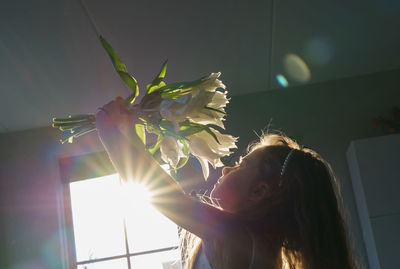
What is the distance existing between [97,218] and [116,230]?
0.18m

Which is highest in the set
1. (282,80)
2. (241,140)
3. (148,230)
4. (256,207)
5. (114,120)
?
(282,80)

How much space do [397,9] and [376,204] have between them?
1.14m

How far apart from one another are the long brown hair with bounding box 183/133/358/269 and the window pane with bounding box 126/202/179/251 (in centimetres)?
182

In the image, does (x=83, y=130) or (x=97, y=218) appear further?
(x=97, y=218)

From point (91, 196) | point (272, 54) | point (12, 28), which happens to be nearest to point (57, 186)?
point (91, 196)

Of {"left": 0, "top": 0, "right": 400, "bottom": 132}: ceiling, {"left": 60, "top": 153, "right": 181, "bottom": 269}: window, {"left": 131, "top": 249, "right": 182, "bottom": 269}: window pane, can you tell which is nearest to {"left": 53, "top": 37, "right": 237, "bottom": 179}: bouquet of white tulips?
{"left": 0, "top": 0, "right": 400, "bottom": 132}: ceiling

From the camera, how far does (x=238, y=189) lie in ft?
4.32

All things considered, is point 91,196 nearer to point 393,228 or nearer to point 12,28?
point 12,28

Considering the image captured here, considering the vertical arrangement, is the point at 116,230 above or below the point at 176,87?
below

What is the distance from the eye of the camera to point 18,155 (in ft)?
10.8

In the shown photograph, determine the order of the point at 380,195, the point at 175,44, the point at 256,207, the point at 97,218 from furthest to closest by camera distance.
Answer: the point at 97,218
the point at 380,195
the point at 175,44
the point at 256,207

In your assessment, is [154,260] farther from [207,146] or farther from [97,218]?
[207,146]

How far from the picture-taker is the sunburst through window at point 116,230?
3088 mm

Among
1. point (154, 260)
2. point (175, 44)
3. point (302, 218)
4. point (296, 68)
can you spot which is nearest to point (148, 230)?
point (154, 260)
